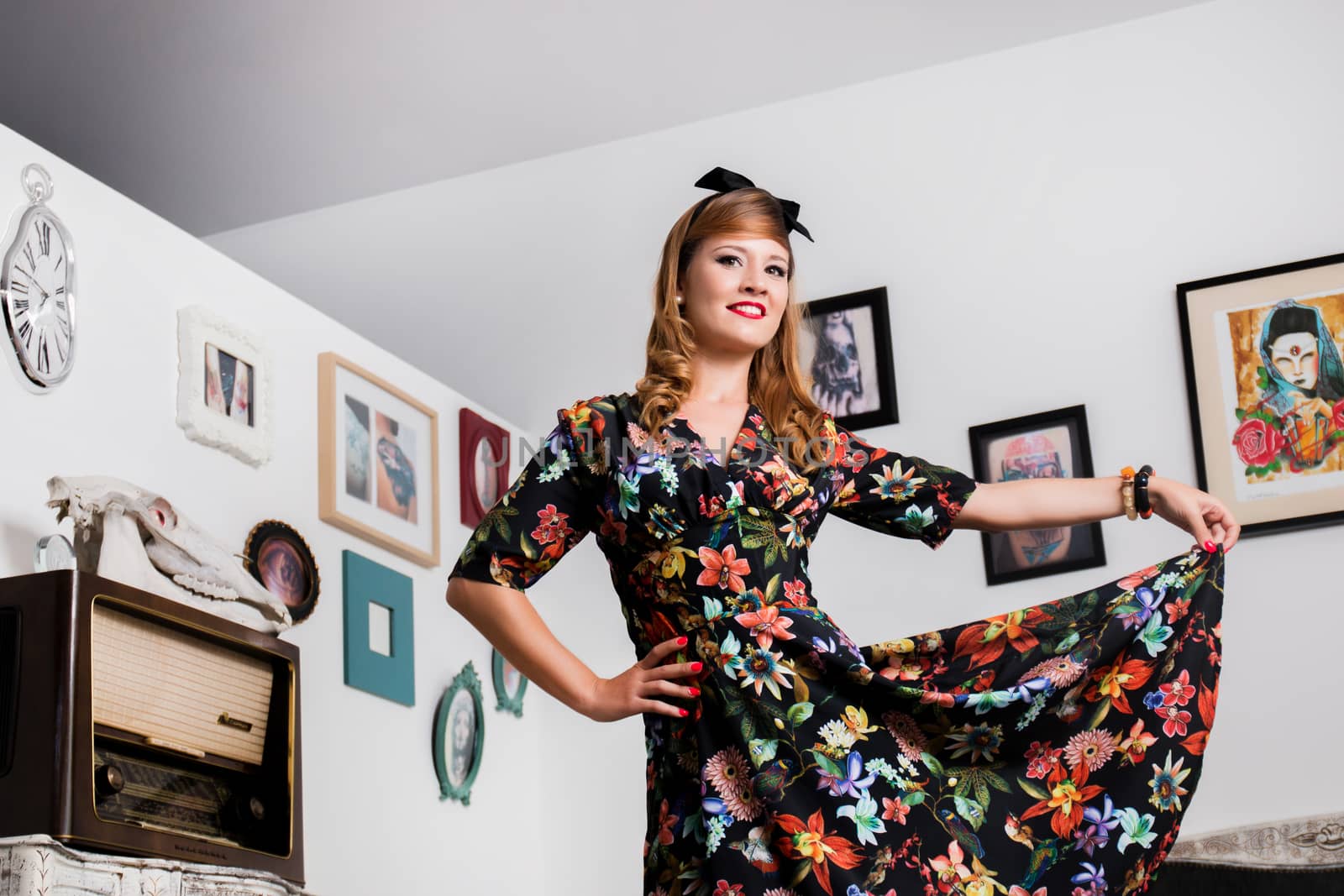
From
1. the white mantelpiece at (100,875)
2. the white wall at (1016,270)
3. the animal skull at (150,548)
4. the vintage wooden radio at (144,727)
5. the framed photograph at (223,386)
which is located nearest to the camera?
the white mantelpiece at (100,875)

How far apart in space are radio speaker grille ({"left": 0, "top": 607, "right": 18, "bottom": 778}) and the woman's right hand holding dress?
80 cm

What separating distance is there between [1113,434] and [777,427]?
1.69m

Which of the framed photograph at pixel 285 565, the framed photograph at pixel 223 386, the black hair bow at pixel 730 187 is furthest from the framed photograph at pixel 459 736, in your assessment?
the black hair bow at pixel 730 187

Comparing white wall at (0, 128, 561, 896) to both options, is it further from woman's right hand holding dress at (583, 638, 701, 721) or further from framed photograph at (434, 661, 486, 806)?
woman's right hand holding dress at (583, 638, 701, 721)

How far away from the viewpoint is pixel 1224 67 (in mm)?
3650

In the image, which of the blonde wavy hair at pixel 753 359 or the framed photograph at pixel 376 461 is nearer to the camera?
the blonde wavy hair at pixel 753 359

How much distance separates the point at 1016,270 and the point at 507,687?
1.71 m

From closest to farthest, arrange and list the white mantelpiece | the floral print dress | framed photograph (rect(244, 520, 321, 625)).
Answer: the floral print dress, the white mantelpiece, framed photograph (rect(244, 520, 321, 625))

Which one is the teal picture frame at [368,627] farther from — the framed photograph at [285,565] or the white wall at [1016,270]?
the white wall at [1016,270]

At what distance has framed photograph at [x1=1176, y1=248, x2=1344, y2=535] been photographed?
3322mm

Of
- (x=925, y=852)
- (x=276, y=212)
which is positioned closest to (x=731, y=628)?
(x=925, y=852)

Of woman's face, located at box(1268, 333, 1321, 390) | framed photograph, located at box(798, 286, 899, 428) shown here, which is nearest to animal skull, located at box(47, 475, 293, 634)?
framed photograph, located at box(798, 286, 899, 428)

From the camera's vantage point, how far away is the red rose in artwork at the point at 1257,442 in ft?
11.0

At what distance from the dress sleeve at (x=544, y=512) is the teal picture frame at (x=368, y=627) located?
1459 mm
